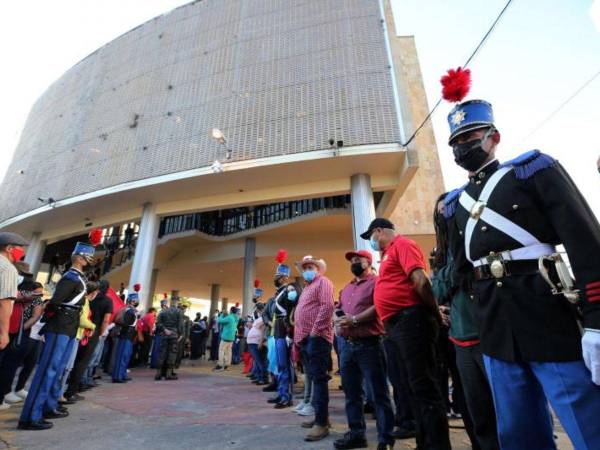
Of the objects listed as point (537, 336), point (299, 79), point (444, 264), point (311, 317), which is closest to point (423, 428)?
point (444, 264)

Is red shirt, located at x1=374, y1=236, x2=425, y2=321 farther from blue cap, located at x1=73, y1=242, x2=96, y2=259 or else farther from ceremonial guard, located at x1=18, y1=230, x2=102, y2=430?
blue cap, located at x1=73, y1=242, x2=96, y2=259

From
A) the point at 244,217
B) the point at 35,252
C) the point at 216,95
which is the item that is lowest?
the point at 35,252

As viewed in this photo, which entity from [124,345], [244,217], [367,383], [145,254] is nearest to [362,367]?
[367,383]

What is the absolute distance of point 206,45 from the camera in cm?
1256

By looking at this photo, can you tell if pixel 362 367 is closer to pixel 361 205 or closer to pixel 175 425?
pixel 175 425

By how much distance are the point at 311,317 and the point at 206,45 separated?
12.5 meters

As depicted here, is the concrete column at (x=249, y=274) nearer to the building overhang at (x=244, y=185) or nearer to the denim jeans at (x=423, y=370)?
the building overhang at (x=244, y=185)

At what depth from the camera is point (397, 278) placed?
94.1 inches

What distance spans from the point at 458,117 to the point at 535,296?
2.98 feet

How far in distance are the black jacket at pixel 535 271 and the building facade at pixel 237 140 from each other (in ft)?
25.0

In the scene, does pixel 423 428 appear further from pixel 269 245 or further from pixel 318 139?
pixel 269 245

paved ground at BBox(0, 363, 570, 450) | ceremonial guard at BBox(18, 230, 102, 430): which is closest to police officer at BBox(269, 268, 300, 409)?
paved ground at BBox(0, 363, 570, 450)

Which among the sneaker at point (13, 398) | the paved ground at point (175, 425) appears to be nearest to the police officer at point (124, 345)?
the paved ground at point (175, 425)

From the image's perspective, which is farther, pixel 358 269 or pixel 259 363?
pixel 259 363
